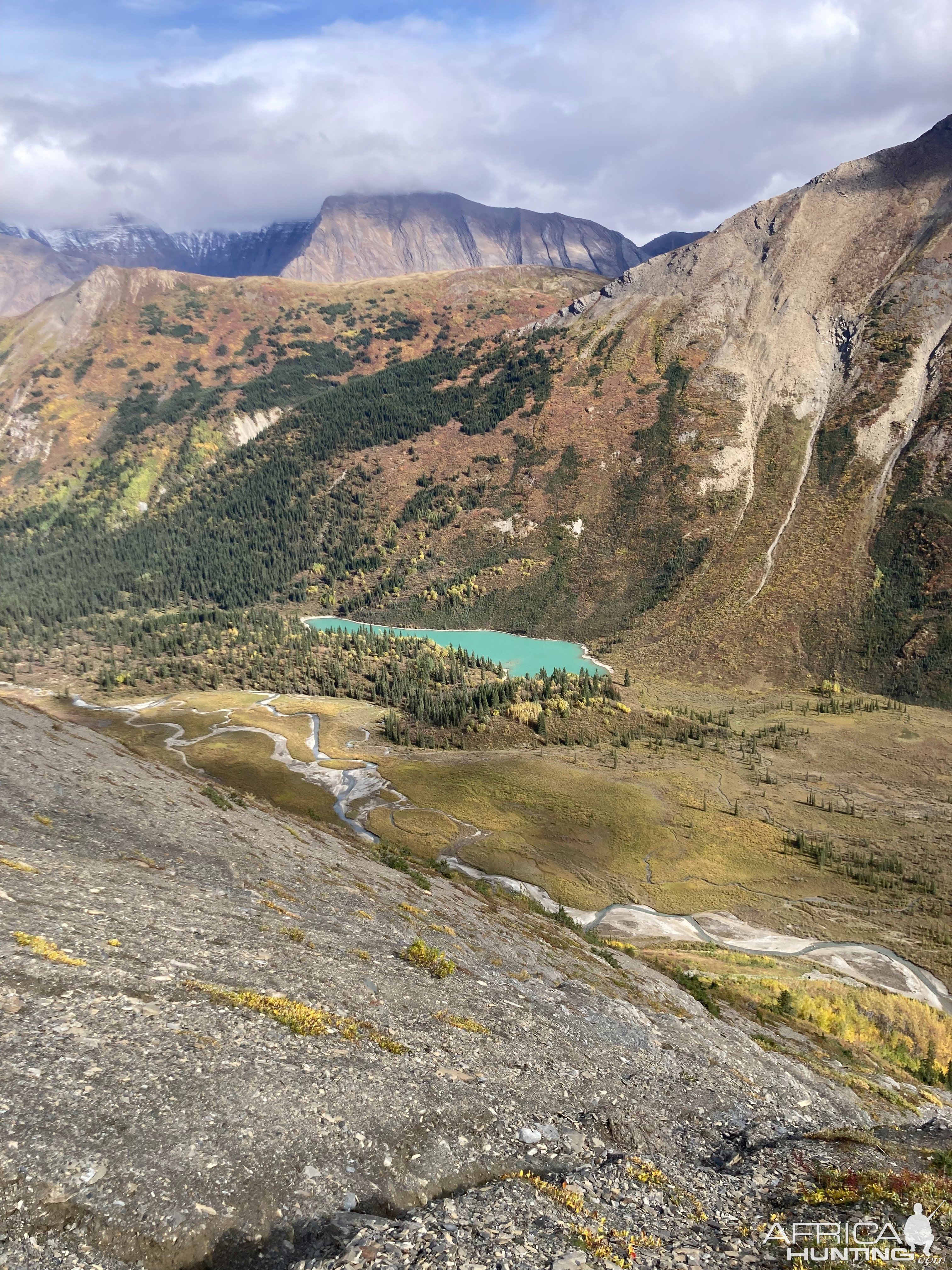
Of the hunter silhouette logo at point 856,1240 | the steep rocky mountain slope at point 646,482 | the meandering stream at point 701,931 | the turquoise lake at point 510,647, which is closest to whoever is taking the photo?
the hunter silhouette logo at point 856,1240

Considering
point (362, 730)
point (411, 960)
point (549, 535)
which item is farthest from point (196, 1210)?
point (549, 535)

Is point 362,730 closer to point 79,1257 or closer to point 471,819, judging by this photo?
point 471,819

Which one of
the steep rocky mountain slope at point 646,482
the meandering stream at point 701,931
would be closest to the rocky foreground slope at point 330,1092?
the meandering stream at point 701,931

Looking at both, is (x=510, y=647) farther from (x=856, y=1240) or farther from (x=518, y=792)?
(x=856, y=1240)

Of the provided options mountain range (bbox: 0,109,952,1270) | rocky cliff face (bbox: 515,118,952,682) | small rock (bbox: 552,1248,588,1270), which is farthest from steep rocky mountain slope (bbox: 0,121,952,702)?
small rock (bbox: 552,1248,588,1270)

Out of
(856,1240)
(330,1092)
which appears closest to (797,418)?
(856,1240)

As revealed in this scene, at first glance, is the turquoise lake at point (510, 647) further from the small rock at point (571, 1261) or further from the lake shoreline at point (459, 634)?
the small rock at point (571, 1261)
